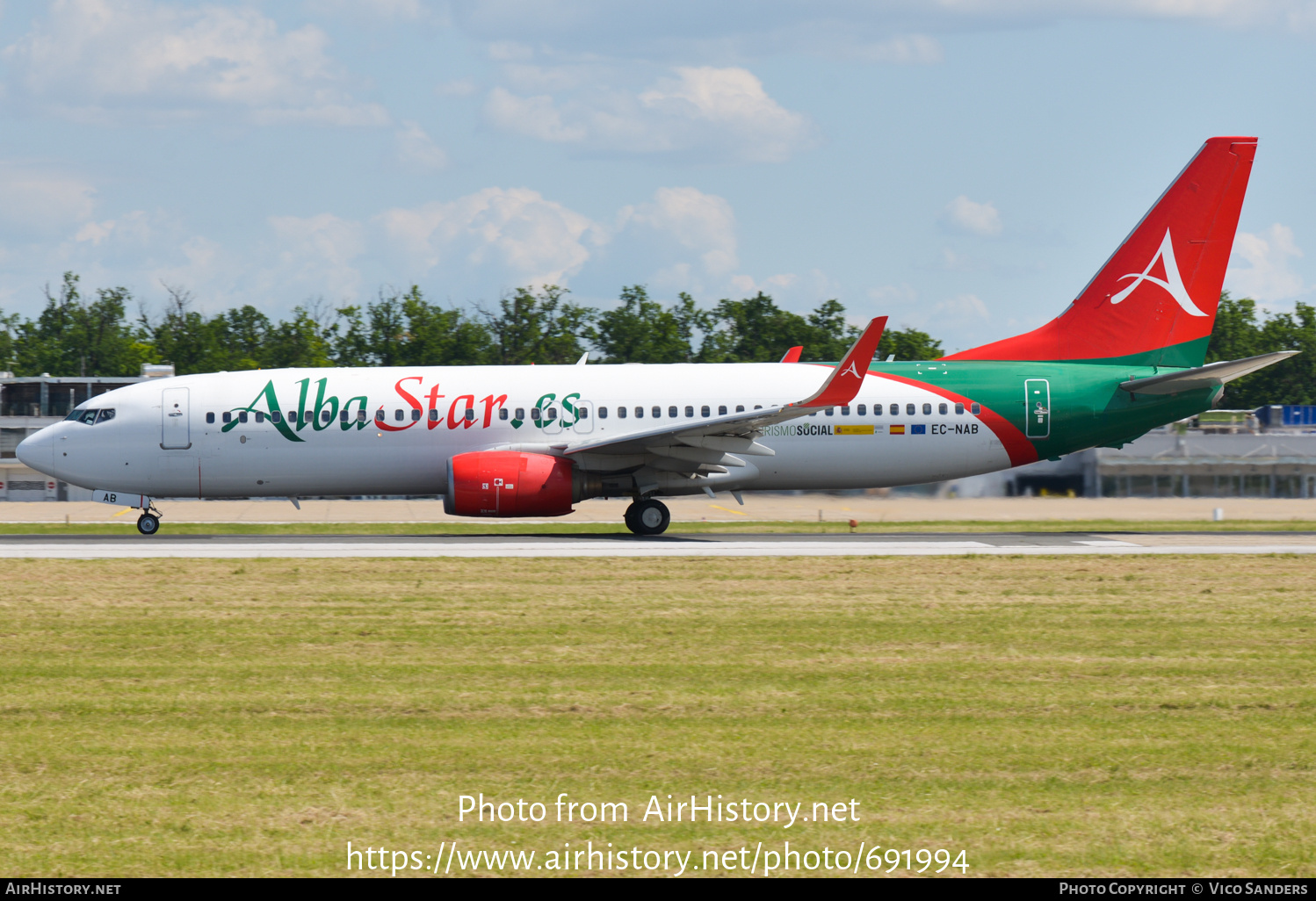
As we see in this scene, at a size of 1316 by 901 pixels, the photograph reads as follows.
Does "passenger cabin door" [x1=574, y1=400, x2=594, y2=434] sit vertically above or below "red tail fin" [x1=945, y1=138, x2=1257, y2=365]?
below

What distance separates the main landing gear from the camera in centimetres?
2761

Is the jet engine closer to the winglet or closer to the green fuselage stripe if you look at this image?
the winglet

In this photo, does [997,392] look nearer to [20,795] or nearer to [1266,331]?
[20,795]

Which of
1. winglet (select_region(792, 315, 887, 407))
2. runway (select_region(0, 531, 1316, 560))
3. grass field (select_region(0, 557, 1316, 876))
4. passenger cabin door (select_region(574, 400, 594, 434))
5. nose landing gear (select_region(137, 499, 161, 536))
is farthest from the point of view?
nose landing gear (select_region(137, 499, 161, 536))

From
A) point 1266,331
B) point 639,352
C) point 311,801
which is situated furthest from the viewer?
point 1266,331

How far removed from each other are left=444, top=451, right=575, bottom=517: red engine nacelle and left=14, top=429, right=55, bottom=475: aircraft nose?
9154 millimetres

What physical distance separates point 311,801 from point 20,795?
1.81m

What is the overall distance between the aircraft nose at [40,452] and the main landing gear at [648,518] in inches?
499

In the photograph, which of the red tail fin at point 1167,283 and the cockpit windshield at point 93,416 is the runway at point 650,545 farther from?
the red tail fin at point 1167,283

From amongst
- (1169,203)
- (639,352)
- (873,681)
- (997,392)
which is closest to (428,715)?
(873,681)

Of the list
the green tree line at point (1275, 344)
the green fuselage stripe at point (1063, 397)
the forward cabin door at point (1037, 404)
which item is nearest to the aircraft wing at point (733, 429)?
the green fuselage stripe at point (1063, 397)

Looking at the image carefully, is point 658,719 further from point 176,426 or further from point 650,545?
point 176,426

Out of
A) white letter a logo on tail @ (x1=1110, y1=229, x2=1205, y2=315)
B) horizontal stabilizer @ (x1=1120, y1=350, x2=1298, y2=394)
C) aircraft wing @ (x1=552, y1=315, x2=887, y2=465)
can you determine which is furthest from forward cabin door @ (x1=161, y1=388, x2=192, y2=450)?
white letter a logo on tail @ (x1=1110, y1=229, x2=1205, y2=315)

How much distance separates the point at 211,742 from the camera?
30.1 feet
